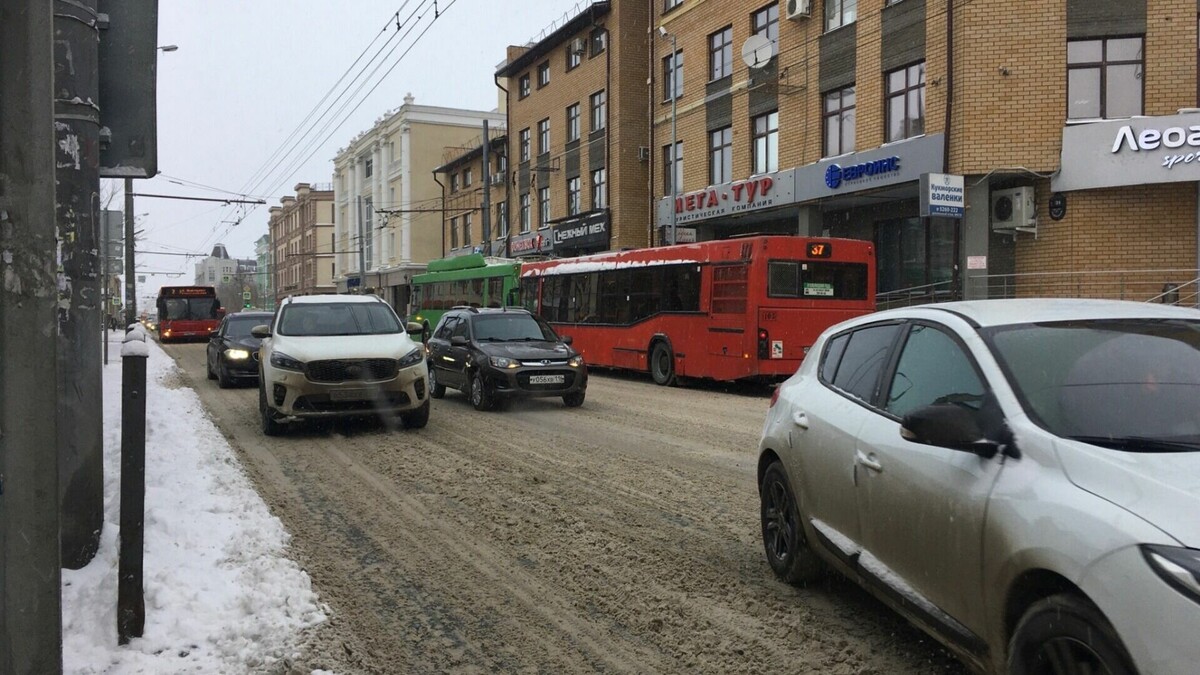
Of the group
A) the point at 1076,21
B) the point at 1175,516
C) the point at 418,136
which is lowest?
the point at 1175,516

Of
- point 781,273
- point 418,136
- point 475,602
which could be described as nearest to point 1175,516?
point 475,602

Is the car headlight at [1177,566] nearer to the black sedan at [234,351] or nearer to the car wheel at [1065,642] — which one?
the car wheel at [1065,642]

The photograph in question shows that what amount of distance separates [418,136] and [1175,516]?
205 feet

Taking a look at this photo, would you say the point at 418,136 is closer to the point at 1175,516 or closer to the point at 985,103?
the point at 985,103

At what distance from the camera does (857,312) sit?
55.0 ft

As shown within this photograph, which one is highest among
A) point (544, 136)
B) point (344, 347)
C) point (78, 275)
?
point (544, 136)

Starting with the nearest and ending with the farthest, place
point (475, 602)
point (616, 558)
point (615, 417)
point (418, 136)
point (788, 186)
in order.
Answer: point (475, 602) → point (616, 558) → point (615, 417) → point (788, 186) → point (418, 136)

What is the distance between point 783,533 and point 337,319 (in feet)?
27.3

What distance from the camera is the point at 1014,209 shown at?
757 inches

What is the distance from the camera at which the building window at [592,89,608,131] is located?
1375 inches

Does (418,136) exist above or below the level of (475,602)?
above

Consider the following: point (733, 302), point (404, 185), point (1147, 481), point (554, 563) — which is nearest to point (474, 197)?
point (404, 185)

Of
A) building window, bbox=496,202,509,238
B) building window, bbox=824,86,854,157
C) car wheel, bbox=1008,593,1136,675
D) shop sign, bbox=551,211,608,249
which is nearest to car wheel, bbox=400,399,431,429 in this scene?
car wheel, bbox=1008,593,1136,675

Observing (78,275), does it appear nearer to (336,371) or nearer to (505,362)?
(336,371)
